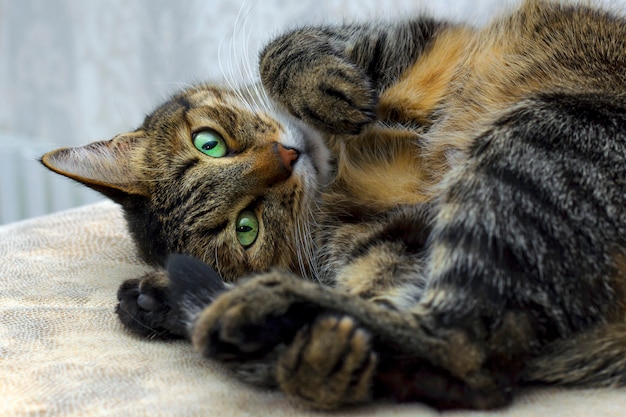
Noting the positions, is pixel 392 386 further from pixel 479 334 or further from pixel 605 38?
pixel 605 38

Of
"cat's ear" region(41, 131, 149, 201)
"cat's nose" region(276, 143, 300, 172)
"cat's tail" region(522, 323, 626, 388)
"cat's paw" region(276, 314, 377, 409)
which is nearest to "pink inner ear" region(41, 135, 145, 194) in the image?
"cat's ear" region(41, 131, 149, 201)

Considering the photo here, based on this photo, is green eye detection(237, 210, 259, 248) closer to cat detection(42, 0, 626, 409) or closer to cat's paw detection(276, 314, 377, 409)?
cat detection(42, 0, 626, 409)

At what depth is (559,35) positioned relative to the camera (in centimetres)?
140

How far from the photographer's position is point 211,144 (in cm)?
144

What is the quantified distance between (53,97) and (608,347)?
113 inches

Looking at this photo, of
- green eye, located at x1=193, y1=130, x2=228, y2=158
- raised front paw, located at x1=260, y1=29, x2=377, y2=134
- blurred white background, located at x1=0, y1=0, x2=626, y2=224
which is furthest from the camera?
blurred white background, located at x1=0, y1=0, x2=626, y2=224

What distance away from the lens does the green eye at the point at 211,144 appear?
1.44 m

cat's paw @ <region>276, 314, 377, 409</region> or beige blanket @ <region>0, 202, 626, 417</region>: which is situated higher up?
cat's paw @ <region>276, 314, 377, 409</region>

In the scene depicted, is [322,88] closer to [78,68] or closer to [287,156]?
[287,156]

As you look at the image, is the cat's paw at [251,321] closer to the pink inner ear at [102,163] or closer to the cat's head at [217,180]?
the cat's head at [217,180]

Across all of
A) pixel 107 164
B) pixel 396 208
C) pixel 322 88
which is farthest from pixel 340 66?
pixel 107 164

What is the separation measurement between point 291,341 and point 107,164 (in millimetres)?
791

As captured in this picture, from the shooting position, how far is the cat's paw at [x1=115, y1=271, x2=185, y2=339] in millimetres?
1197

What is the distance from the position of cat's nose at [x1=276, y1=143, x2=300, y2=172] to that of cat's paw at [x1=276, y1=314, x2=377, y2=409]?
0.54 m
